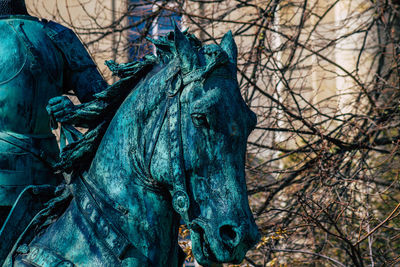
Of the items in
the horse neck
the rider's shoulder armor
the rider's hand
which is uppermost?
the rider's shoulder armor

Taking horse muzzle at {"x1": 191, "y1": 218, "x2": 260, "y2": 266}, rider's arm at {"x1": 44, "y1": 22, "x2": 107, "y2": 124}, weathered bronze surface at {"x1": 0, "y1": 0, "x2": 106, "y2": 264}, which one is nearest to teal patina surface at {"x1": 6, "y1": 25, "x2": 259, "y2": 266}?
horse muzzle at {"x1": 191, "y1": 218, "x2": 260, "y2": 266}

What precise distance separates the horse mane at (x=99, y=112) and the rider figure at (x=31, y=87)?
39cm

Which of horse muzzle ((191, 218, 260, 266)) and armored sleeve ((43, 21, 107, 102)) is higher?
armored sleeve ((43, 21, 107, 102))

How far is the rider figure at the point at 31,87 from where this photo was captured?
94.1 inches

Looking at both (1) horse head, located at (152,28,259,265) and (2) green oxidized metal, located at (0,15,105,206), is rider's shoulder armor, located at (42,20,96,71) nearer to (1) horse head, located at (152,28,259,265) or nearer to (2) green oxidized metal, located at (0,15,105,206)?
(2) green oxidized metal, located at (0,15,105,206)

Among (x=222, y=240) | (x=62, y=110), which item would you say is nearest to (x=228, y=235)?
(x=222, y=240)

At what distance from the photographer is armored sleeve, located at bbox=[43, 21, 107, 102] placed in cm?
256

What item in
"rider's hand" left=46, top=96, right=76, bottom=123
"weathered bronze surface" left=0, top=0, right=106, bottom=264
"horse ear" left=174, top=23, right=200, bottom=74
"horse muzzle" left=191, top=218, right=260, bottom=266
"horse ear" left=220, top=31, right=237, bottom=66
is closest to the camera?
"horse muzzle" left=191, top=218, right=260, bottom=266

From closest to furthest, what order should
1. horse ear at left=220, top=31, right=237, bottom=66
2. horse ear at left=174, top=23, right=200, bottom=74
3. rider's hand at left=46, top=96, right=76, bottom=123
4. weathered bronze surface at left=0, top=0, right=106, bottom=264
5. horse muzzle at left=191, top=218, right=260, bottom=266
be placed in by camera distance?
horse muzzle at left=191, top=218, right=260, bottom=266 → horse ear at left=174, top=23, right=200, bottom=74 → horse ear at left=220, top=31, right=237, bottom=66 → rider's hand at left=46, top=96, right=76, bottom=123 → weathered bronze surface at left=0, top=0, right=106, bottom=264

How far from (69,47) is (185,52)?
2.99 ft

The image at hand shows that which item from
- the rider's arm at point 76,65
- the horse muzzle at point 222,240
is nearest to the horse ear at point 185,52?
the horse muzzle at point 222,240

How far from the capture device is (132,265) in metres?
1.83

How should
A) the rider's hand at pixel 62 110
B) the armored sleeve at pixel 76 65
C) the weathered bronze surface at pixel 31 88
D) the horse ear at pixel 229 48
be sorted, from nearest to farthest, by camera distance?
the horse ear at pixel 229 48
the rider's hand at pixel 62 110
the weathered bronze surface at pixel 31 88
the armored sleeve at pixel 76 65

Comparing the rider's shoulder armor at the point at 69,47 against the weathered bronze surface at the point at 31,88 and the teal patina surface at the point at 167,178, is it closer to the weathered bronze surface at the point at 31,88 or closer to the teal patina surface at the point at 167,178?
the weathered bronze surface at the point at 31,88
